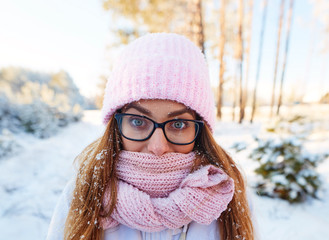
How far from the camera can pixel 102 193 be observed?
2.98ft

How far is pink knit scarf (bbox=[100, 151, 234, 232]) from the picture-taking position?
2.81 ft

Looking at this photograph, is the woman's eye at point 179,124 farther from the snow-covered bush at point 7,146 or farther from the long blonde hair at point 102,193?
the snow-covered bush at point 7,146

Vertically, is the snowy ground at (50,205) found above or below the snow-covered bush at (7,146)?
below

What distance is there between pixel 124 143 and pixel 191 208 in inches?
18.5

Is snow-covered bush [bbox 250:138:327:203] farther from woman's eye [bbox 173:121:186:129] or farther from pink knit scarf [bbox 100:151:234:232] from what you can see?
woman's eye [bbox 173:121:186:129]

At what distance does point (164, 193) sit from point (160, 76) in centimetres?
60

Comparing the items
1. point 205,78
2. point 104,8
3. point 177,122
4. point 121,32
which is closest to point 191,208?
point 177,122

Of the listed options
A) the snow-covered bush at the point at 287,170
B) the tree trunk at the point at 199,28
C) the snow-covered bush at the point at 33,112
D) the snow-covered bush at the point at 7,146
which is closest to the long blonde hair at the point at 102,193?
the snow-covered bush at the point at 287,170

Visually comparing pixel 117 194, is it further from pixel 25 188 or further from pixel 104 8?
pixel 104 8

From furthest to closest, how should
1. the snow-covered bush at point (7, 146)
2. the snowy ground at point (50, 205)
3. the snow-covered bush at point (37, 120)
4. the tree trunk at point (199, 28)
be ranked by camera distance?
the snow-covered bush at point (37, 120), the tree trunk at point (199, 28), the snow-covered bush at point (7, 146), the snowy ground at point (50, 205)

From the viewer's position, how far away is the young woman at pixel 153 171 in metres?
0.87

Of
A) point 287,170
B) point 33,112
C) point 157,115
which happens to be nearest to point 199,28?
point 287,170

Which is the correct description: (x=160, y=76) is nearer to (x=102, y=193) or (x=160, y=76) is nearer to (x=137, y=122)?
(x=137, y=122)

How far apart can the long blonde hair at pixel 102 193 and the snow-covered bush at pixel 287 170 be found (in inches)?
76.0
